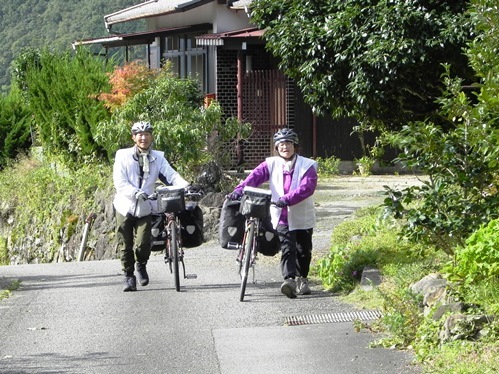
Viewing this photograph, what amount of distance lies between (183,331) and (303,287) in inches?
81.1

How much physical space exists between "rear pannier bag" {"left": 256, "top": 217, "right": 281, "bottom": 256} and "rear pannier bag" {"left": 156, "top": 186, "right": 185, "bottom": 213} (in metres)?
0.95

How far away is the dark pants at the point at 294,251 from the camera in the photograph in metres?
11.5

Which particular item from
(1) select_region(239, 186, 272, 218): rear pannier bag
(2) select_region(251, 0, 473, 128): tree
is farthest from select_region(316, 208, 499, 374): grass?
(2) select_region(251, 0, 473, 128): tree

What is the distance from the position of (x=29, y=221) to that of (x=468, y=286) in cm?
1828

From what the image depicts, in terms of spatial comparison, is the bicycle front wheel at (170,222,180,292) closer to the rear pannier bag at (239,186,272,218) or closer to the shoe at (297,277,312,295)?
the rear pannier bag at (239,186,272,218)

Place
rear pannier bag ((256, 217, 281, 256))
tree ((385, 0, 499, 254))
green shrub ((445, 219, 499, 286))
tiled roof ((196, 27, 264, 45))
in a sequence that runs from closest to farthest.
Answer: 1. green shrub ((445, 219, 499, 286))
2. tree ((385, 0, 499, 254))
3. rear pannier bag ((256, 217, 281, 256))
4. tiled roof ((196, 27, 264, 45))

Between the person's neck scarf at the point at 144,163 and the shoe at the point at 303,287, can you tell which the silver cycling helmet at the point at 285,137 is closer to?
the shoe at the point at 303,287

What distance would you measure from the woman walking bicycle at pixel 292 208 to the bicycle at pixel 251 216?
0.54 ft

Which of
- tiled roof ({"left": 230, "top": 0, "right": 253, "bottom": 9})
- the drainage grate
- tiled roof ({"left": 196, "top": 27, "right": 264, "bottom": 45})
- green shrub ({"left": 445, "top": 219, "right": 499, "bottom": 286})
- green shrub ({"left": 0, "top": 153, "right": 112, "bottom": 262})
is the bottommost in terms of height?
green shrub ({"left": 0, "top": 153, "right": 112, "bottom": 262})

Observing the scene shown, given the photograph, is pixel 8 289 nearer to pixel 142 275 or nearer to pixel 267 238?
pixel 142 275

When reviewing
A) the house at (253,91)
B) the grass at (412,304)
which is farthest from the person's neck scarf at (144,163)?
the house at (253,91)

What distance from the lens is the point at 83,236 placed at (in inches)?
850

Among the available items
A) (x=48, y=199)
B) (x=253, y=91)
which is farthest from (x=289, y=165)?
(x=253, y=91)

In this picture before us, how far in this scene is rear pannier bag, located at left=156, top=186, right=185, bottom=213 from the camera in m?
12.1
